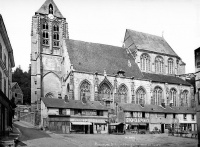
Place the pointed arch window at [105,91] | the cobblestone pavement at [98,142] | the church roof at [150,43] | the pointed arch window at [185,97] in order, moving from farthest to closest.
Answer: the church roof at [150,43] → the pointed arch window at [185,97] → the pointed arch window at [105,91] → the cobblestone pavement at [98,142]

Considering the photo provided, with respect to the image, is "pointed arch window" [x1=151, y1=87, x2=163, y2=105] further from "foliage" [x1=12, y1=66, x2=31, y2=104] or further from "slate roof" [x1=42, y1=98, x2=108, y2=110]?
"foliage" [x1=12, y1=66, x2=31, y2=104]

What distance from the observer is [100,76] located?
57906mm

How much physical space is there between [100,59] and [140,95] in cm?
1113

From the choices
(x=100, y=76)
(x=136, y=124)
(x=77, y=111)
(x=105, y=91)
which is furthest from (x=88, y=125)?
(x=100, y=76)

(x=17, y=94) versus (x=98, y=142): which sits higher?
(x=17, y=94)

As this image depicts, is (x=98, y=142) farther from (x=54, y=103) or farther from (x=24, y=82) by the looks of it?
(x=24, y=82)

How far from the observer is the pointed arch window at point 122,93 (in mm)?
59969

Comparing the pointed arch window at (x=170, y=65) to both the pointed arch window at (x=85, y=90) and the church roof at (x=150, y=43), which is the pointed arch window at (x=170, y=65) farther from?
the pointed arch window at (x=85, y=90)

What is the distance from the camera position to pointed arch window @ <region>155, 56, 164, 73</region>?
70481 mm

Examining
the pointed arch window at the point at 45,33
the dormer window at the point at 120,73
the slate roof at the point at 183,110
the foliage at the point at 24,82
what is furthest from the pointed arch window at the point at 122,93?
the foliage at the point at 24,82

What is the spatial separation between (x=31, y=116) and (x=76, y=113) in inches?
487

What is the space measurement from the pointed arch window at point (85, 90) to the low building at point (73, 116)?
4540 mm

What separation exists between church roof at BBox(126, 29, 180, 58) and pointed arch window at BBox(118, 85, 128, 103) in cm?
1216

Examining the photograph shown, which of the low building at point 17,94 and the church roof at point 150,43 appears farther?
the low building at point 17,94
